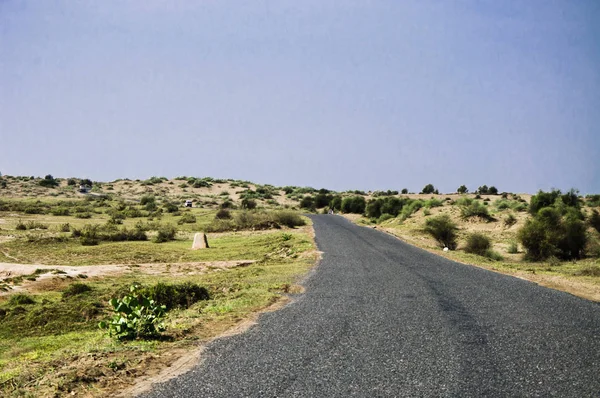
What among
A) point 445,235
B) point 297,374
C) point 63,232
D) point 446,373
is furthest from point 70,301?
point 445,235

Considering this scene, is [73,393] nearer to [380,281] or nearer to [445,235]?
[380,281]

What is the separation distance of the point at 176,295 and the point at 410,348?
312 inches

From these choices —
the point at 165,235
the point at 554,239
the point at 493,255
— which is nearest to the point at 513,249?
the point at 493,255

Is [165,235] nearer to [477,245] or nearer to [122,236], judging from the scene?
[122,236]

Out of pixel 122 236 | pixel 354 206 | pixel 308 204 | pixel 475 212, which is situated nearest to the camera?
pixel 122 236

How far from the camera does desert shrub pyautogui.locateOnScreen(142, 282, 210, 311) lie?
13812 mm

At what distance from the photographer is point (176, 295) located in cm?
1412

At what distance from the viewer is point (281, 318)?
1058 cm

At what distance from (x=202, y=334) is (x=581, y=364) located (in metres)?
6.32

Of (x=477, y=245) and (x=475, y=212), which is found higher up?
(x=475, y=212)

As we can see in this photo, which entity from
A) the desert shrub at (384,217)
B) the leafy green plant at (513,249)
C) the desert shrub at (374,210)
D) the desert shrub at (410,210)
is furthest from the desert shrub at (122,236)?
the desert shrub at (374,210)

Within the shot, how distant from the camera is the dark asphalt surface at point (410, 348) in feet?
21.2

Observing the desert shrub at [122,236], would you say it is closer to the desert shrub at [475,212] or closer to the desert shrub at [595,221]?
the desert shrub at [475,212]

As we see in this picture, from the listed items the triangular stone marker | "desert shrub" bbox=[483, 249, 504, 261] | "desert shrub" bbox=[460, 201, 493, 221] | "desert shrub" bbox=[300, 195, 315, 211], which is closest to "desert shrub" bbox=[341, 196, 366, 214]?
"desert shrub" bbox=[300, 195, 315, 211]
